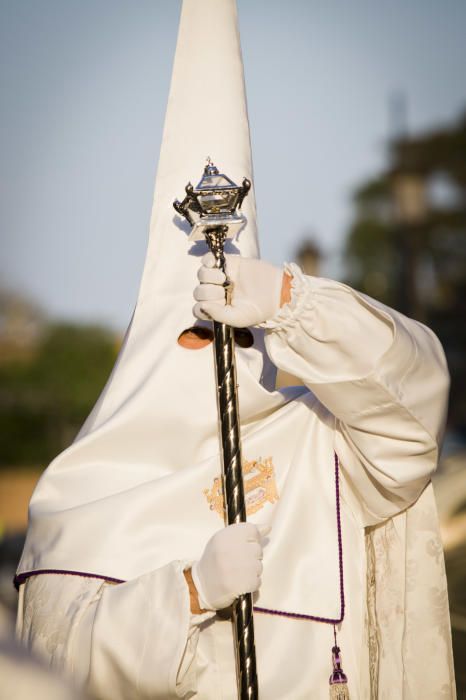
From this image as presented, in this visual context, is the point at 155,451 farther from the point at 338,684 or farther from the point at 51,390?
the point at 51,390

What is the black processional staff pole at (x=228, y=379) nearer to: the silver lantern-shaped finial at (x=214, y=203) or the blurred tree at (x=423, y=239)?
the silver lantern-shaped finial at (x=214, y=203)

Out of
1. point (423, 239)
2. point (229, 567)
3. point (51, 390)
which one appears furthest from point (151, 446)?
point (423, 239)

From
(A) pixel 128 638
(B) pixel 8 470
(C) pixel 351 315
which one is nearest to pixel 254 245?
(C) pixel 351 315

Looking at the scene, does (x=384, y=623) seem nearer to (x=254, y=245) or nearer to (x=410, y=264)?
(x=254, y=245)

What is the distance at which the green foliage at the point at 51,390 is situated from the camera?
66.7 feet

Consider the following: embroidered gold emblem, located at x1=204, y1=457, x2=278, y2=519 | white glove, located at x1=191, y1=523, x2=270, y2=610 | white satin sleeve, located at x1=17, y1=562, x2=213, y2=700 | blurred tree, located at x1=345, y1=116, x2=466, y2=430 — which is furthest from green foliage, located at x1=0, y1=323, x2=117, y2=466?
white glove, located at x1=191, y1=523, x2=270, y2=610

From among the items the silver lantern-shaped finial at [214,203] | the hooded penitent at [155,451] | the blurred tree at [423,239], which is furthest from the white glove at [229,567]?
the blurred tree at [423,239]

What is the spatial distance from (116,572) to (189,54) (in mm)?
1672

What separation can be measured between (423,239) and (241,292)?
21.5m

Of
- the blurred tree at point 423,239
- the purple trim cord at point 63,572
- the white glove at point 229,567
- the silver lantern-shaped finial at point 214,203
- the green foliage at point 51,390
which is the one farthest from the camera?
the green foliage at point 51,390

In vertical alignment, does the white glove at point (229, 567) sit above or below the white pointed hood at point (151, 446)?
below

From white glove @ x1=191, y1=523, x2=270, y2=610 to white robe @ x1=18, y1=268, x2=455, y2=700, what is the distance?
2.1 inches

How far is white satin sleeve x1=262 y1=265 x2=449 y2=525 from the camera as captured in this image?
76.2 inches

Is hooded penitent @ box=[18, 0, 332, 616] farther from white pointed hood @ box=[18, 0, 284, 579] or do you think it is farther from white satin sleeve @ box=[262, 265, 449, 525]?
white satin sleeve @ box=[262, 265, 449, 525]
